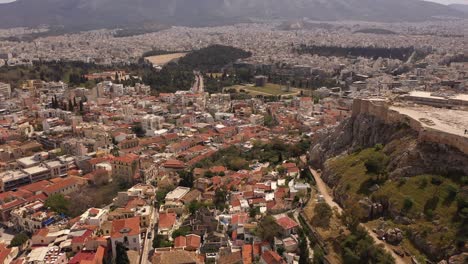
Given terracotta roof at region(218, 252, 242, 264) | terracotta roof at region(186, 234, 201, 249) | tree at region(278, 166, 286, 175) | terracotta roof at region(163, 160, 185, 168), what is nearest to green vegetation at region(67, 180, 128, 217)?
terracotta roof at region(163, 160, 185, 168)

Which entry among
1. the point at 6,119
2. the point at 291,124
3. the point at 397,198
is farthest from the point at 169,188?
the point at 6,119

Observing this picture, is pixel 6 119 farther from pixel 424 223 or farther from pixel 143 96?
pixel 424 223

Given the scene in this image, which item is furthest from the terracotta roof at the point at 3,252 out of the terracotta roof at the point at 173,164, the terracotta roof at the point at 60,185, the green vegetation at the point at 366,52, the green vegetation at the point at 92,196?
the green vegetation at the point at 366,52

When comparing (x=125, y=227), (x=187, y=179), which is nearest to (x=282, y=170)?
(x=187, y=179)

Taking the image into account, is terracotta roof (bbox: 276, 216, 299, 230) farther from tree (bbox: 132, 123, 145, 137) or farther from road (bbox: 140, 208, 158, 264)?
tree (bbox: 132, 123, 145, 137)

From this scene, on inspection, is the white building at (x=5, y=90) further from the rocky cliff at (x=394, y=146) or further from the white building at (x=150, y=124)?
the rocky cliff at (x=394, y=146)
